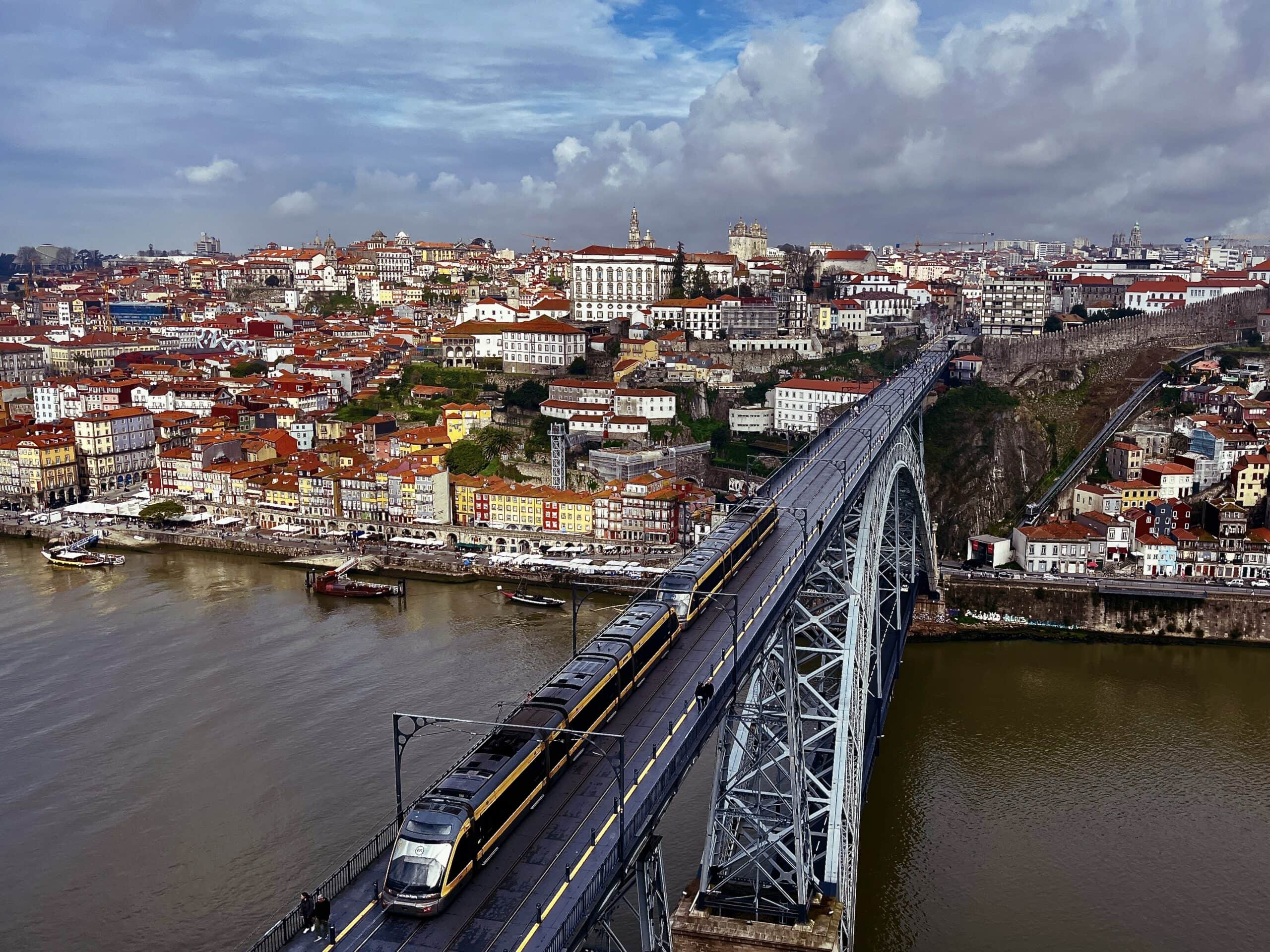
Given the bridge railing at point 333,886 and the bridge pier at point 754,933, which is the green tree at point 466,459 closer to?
the bridge railing at point 333,886

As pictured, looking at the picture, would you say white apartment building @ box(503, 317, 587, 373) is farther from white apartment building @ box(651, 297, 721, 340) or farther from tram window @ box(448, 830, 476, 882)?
tram window @ box(448, 830, 476, 882)

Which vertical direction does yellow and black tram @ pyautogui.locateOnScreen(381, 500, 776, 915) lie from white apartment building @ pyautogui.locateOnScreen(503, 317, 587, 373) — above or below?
below

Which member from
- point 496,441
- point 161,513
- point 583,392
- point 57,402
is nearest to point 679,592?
point 496,441

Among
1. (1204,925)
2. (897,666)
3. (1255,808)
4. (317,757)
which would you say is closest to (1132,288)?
(897,666)

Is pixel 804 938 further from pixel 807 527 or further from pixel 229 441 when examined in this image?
pixel 229 441

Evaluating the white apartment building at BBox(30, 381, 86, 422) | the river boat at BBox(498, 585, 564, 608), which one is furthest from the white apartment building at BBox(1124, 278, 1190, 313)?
the white apartment building at BBox(30, 381, 86, 422)
